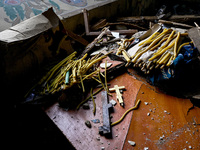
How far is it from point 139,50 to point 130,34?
1317 millimetres

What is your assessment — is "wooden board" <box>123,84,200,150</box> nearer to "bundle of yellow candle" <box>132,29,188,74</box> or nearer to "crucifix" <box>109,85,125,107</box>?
"crucifix" <box>109,85,125,107</box>

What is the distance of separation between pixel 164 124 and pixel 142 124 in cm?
32

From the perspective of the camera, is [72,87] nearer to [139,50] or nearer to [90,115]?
[90,115]

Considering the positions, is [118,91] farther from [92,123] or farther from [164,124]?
[164,124]

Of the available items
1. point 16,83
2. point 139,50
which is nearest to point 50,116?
point 16,83

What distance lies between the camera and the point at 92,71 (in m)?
2.98

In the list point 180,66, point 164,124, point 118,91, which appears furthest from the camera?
point 118,91

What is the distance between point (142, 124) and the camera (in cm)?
224

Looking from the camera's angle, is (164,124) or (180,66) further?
(180,66)

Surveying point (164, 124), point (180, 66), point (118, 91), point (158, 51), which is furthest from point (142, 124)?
point (158, 51)

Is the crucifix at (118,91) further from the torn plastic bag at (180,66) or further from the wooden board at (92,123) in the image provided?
the torn plastic bag at (180,66)

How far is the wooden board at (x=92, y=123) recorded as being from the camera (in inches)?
79.3

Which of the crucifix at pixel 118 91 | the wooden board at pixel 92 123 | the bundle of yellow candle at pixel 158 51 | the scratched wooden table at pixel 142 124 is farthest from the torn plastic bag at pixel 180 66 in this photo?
the crucifix at pixel 118 91

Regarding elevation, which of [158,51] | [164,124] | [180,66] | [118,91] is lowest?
[164,124]
